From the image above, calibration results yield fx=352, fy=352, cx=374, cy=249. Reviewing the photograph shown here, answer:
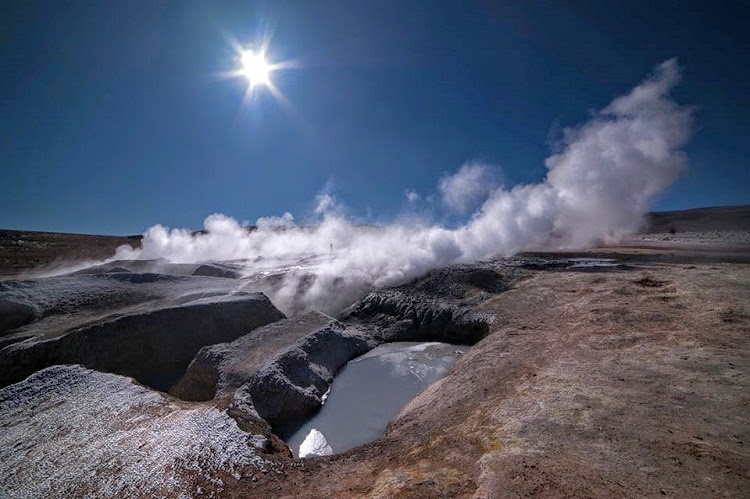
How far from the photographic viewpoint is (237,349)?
9.50m

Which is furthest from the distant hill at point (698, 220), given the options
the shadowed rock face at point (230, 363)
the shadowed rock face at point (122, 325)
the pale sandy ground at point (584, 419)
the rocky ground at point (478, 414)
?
the shadowed rock face at point (122, 325)

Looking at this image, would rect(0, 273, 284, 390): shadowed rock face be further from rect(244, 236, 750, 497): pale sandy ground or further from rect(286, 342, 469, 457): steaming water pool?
rect(244, 236, 750, 497): pale sandy ground

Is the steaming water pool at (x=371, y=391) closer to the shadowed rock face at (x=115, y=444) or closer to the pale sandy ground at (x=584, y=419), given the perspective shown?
the pale sandy ground at (x=584, y=419)

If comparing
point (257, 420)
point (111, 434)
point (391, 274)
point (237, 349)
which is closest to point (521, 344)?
point (257, 420)

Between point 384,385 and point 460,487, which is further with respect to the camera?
point 384,385

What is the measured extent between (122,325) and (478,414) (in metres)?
10.4

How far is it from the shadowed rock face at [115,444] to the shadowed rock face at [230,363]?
1685 millimetres

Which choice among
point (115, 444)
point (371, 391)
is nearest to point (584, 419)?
point (371, 391)

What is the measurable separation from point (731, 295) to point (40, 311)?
19771 mm

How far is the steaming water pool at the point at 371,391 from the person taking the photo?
723 cm

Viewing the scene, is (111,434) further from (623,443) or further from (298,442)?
(623,443)

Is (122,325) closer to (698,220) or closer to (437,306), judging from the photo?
(437,306)

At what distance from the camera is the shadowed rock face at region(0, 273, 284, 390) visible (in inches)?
376

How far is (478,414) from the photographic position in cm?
525
